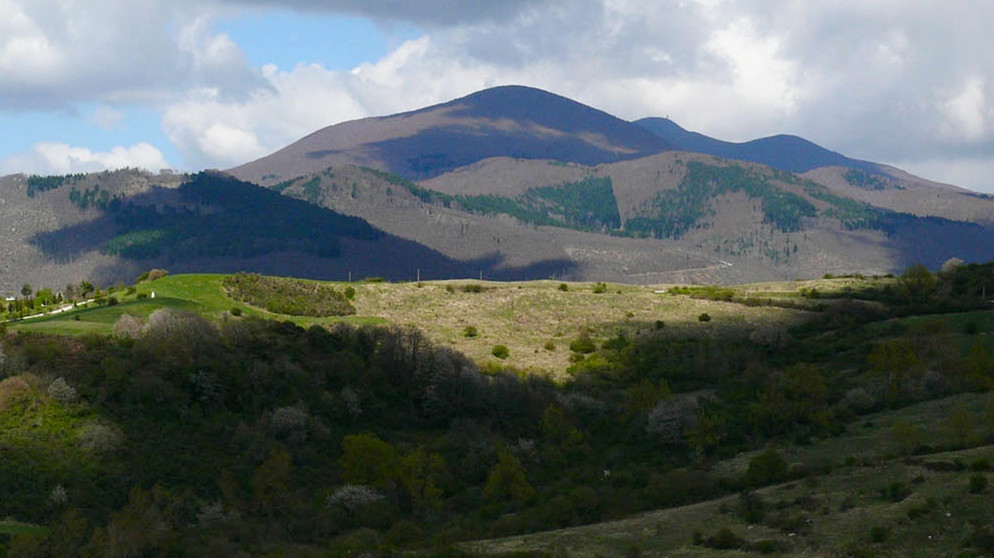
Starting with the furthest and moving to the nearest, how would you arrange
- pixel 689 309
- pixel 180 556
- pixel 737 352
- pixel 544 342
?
pixel 689 309, pixel 544 342, pixel 737 352, pixel 180 556

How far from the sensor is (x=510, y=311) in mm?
100938

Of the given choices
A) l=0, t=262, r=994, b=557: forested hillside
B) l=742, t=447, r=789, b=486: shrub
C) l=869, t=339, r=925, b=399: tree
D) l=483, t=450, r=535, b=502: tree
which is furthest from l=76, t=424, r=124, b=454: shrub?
l=869, t=339, r=925, b=399: tree

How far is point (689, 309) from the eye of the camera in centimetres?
10238

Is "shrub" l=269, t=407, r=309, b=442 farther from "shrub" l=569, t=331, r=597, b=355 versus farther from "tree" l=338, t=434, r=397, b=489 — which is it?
"shrub" l=569, t=331, r=597, b=355

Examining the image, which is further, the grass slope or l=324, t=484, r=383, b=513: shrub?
l=324, t=484, r=383, b=513: shrub

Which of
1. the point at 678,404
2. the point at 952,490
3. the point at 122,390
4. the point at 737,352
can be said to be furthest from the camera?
the point at 737,352

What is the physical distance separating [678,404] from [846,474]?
21.2 metres

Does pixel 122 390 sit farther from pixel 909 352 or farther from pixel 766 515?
pixel 909 352

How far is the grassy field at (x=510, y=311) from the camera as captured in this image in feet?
274

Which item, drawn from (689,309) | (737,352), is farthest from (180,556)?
(689,309)

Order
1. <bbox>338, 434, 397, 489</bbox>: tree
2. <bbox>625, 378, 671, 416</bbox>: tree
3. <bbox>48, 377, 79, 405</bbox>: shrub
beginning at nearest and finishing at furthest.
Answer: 1. <bbox>338, 434, 397, 489</bbox>: tree
2. <bbox>48, 377, 79, 405</bbox>: shrub
3. <bbox>625, 378, 671, 416</bbox>: tree

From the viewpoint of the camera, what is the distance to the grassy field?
8350 centimetres

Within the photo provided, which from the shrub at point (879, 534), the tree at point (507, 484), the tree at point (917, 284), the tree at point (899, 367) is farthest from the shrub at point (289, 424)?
the tree at point (917, 284)

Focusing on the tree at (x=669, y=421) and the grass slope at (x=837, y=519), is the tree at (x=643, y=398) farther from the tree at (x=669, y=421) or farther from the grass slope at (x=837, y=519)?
the grass slope at (x=837, y=519)
